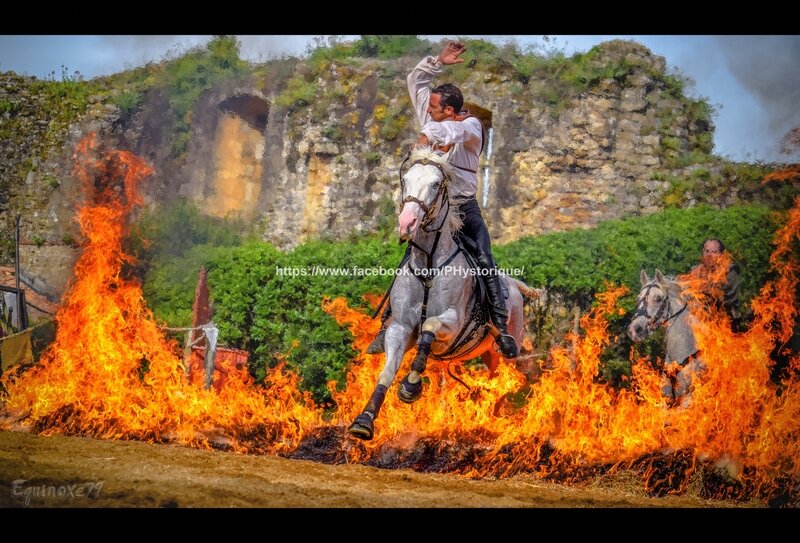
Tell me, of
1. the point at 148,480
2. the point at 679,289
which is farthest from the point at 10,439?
the point at 679,289

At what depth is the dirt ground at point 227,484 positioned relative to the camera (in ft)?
23.3

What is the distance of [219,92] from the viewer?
1577 cm

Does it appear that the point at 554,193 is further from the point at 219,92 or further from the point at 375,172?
the point at 219,92

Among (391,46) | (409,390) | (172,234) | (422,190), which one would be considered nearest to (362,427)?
(409,390)

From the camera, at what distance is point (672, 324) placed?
33.4 ft

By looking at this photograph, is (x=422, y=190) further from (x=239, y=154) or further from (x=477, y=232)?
(x=239, y=154)

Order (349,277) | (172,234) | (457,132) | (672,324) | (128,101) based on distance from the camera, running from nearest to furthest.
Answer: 1. (457,132)
2. (672,324)
3. (349,277)
4. (172,234)
5. (128,101)

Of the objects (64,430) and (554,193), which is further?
(554,193)

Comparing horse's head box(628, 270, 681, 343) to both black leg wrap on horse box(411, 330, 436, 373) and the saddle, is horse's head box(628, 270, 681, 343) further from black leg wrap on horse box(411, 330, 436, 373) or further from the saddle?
black leg wrap on horse box(411, 330, 436, 373)

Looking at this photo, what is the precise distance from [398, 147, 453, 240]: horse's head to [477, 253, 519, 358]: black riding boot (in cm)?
91

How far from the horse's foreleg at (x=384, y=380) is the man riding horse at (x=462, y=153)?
1.46 ft

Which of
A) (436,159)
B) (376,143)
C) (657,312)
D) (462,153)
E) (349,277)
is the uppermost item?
(376,143)

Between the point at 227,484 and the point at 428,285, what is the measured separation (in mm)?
2478

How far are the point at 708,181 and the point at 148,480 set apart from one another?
404 inches
